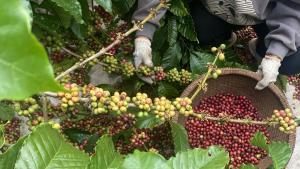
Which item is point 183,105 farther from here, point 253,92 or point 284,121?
point 253,92

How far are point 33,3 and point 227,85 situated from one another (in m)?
0.95

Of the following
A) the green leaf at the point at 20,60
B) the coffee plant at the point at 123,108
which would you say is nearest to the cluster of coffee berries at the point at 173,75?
the coffee plant at the point at 123,108

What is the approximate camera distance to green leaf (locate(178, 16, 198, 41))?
184 centimetres

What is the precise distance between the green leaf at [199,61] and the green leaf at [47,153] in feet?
4.27

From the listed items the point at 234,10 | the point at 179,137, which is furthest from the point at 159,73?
the point at 234,10

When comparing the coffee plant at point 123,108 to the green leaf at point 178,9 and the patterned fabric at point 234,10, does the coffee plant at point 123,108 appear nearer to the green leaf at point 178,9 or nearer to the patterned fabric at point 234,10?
the green leaf at point 178,9

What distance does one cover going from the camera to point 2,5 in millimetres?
220

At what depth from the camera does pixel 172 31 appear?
6.02ft

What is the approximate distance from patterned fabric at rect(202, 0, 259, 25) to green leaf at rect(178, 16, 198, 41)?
0.12 m

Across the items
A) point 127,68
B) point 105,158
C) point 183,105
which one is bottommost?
point 105,158

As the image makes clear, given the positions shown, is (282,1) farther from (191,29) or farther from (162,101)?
(162,101)

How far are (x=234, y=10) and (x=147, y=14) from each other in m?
0.40

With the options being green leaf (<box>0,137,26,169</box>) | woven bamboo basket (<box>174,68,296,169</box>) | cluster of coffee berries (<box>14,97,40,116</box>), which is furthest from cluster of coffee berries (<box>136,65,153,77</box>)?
green leaf (<box>0,137,26,169</box>)

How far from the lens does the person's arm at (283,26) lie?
5.53ft
